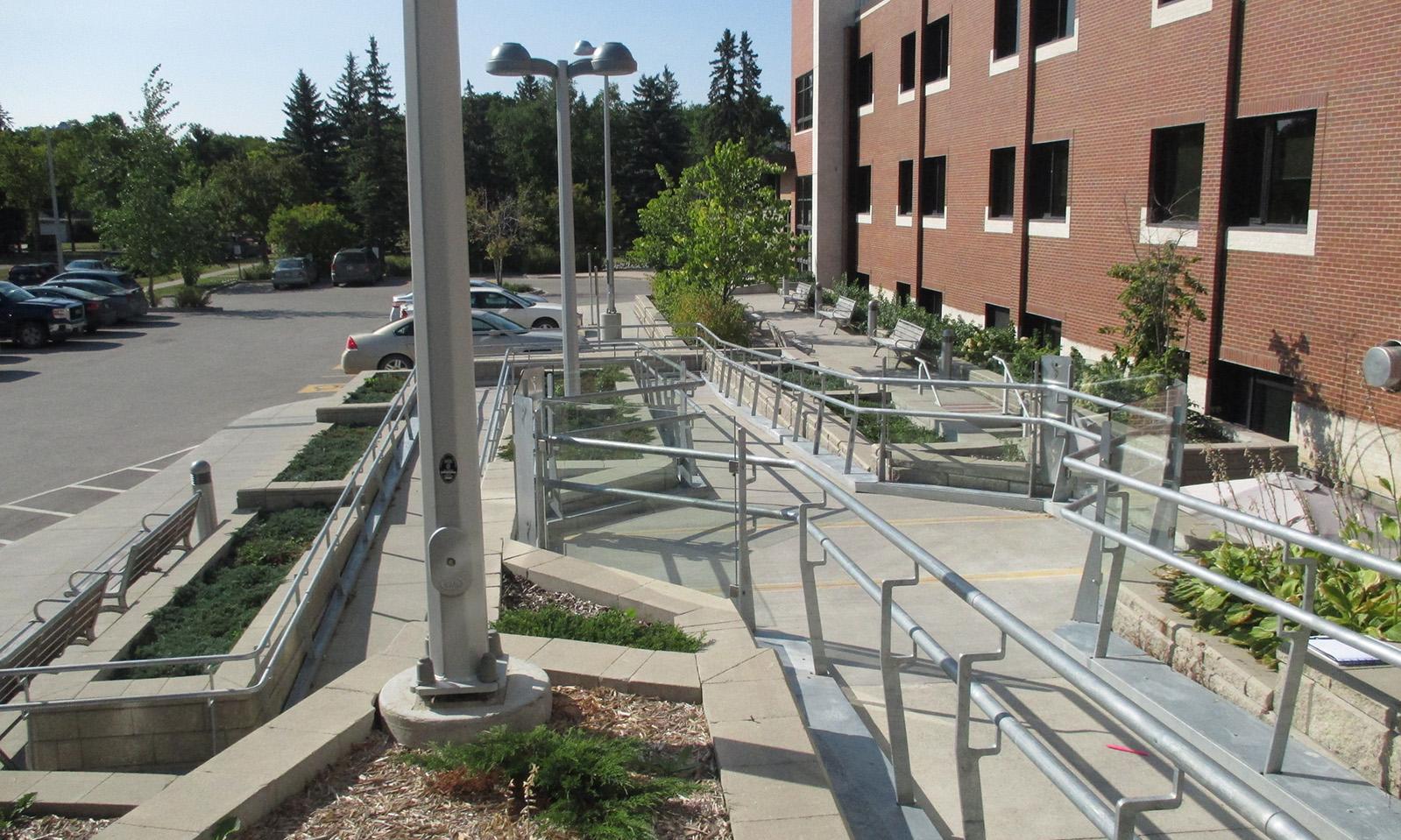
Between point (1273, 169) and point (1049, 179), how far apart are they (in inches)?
311

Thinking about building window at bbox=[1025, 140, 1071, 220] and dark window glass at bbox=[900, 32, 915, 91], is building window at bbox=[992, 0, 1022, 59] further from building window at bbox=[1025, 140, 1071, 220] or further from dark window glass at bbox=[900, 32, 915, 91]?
dark window glass at bbox=[900, 32, 915, 91]

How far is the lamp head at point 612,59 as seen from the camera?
15.6 meters

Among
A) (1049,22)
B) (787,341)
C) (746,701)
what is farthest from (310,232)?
(746,701)

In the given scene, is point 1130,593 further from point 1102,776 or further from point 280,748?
point 280,748

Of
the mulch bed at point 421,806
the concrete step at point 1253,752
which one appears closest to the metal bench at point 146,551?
the mulch bed at point 421,806

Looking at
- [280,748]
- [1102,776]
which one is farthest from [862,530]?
[280,748]

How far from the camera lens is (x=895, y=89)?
107 feet

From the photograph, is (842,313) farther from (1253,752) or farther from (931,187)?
(1253,752)

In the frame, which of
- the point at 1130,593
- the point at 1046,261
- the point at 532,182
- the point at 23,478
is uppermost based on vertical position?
the point at 532,182

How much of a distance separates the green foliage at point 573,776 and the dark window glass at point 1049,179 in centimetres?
2012

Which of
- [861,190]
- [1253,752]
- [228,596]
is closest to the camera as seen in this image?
[1253,752]

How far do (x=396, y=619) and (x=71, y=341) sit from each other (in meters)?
31.0

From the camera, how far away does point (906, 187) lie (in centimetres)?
3266

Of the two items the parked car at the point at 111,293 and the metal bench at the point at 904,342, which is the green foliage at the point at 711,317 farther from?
the parked car at the point at 111,293
